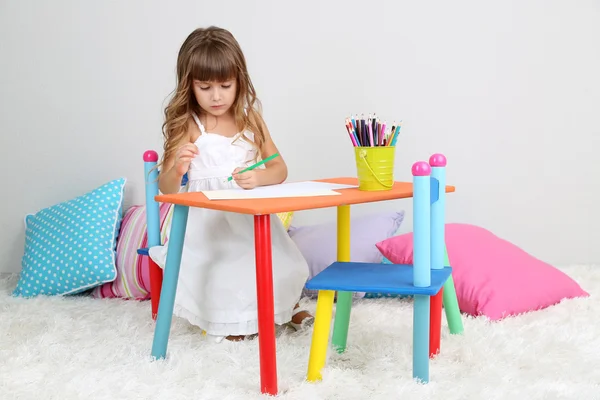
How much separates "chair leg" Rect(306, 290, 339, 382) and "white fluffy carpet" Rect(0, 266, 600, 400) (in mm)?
25

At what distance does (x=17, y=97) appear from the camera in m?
2.59

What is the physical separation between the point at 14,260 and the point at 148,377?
1432 millimetres

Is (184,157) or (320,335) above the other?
(184,157)

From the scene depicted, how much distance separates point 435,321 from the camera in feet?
5.00

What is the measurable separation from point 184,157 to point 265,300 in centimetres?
47

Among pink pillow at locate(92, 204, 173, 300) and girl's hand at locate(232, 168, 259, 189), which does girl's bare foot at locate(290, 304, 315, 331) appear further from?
pink pillow at locate(92, 204, 173, 300)

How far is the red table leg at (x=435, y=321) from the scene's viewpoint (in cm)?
151

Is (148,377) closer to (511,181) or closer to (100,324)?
(100,324)

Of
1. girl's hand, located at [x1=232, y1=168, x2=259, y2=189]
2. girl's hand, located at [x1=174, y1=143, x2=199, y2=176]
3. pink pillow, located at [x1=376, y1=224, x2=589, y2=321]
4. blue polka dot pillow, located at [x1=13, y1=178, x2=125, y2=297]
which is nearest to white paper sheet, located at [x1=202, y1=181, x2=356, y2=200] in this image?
girl's hand, located at [x1=232, y1=168, x2=259, y2=189]

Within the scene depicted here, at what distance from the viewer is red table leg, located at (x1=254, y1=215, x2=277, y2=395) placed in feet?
4.29

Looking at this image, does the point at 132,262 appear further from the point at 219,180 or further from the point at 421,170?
the point at 421,170

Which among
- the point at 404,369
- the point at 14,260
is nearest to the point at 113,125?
the point at 14,260

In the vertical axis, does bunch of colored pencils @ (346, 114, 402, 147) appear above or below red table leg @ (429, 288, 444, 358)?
above

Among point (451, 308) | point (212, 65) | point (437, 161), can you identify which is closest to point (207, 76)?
point (212, 65)
